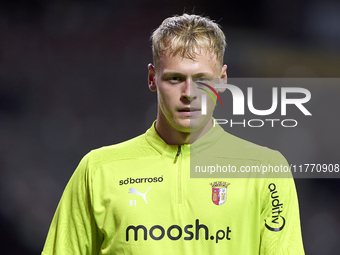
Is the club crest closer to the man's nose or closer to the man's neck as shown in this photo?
the man's neck

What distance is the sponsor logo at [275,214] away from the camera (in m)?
1.97

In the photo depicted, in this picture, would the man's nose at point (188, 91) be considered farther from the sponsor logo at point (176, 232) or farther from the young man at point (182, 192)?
the sponsor logo at point (176, 232)

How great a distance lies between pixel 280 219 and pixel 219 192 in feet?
0.79

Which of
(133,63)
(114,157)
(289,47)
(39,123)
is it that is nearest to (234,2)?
(289,47)

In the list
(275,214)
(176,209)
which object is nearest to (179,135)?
(176,209)

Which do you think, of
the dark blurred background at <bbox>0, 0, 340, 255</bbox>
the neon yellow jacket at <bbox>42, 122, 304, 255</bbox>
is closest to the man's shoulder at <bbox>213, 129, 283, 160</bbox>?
the neon yellow jacket at <bbox>42, 122, 304, 255</bbox>

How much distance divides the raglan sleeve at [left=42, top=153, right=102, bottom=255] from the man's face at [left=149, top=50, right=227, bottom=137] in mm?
426

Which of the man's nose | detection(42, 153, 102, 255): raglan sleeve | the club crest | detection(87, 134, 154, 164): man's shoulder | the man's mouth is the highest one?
the man's nose

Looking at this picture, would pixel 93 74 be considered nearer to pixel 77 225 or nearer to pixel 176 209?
pixel 77 225

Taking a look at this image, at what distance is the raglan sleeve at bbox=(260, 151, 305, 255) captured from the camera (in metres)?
1.94

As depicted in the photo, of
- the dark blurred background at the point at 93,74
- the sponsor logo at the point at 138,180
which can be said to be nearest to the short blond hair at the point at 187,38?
the sponsor logo at the point at 138,180

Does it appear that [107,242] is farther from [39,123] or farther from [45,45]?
[45,45]

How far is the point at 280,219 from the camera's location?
197 cm

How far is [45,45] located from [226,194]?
2.09m
